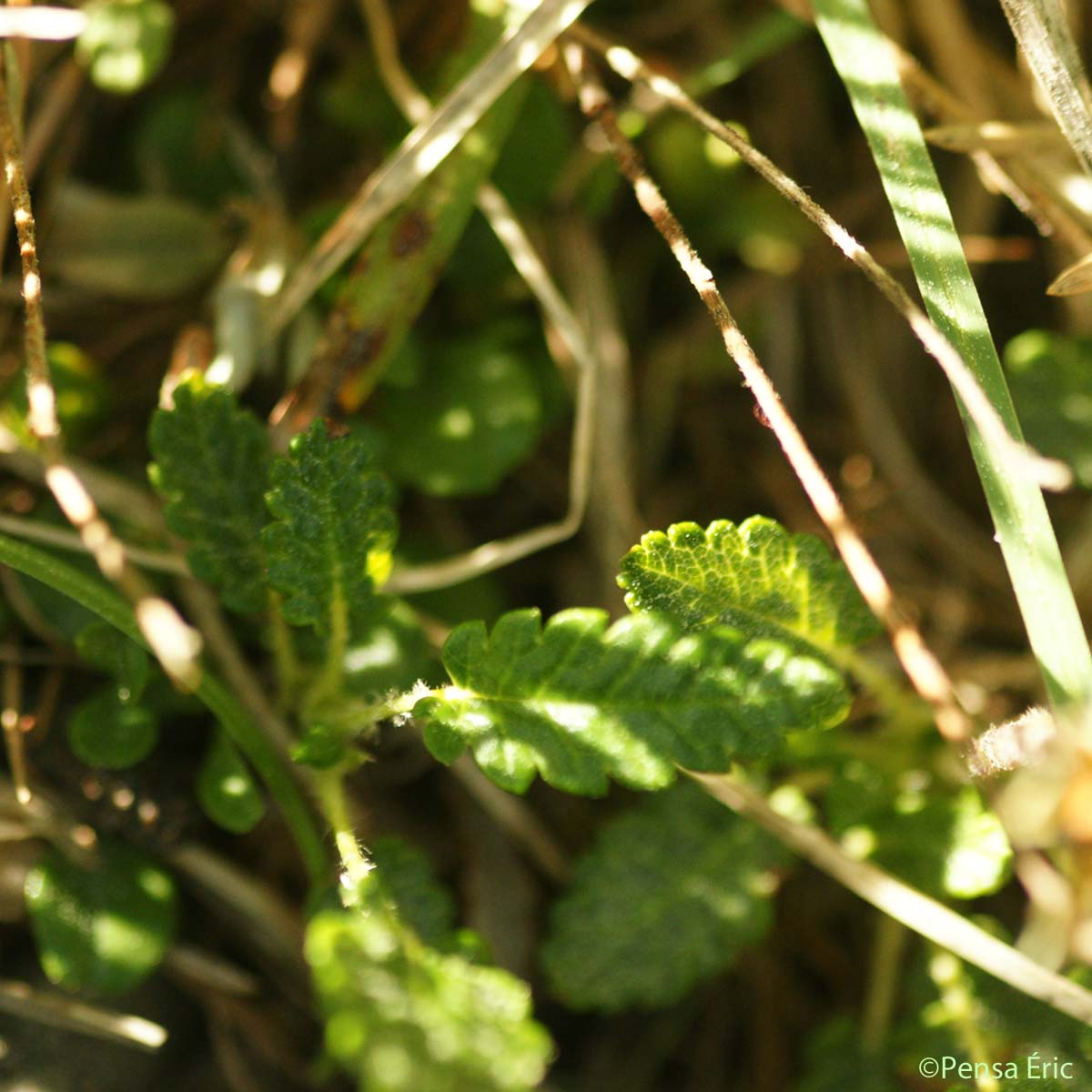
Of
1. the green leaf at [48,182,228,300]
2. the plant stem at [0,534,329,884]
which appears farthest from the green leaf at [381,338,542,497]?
the plant stem at [0,534,329,884]

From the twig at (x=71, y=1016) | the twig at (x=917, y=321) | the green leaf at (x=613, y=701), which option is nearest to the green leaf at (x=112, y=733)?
the twig at (x=71, y=1016)

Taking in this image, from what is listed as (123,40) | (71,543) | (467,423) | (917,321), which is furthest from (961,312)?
(123,40)

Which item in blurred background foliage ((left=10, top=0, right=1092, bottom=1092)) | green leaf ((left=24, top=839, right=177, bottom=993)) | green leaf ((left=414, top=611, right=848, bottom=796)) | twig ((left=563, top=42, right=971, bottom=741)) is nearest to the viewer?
green leaf ((left=414, top=611, right=848, bottom=796))

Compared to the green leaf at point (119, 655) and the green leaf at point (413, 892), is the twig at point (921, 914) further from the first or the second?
the green leaf at point (119, 655)

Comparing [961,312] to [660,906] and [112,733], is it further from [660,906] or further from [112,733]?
[112,733]

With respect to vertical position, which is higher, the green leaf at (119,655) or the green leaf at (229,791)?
the green leaf at (119,655)

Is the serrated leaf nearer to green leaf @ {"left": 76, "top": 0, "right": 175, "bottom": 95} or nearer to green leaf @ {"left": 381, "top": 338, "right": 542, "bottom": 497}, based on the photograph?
green leaf @ {"left": 381, "top": 338, "right": 542, "bottom": 497}
